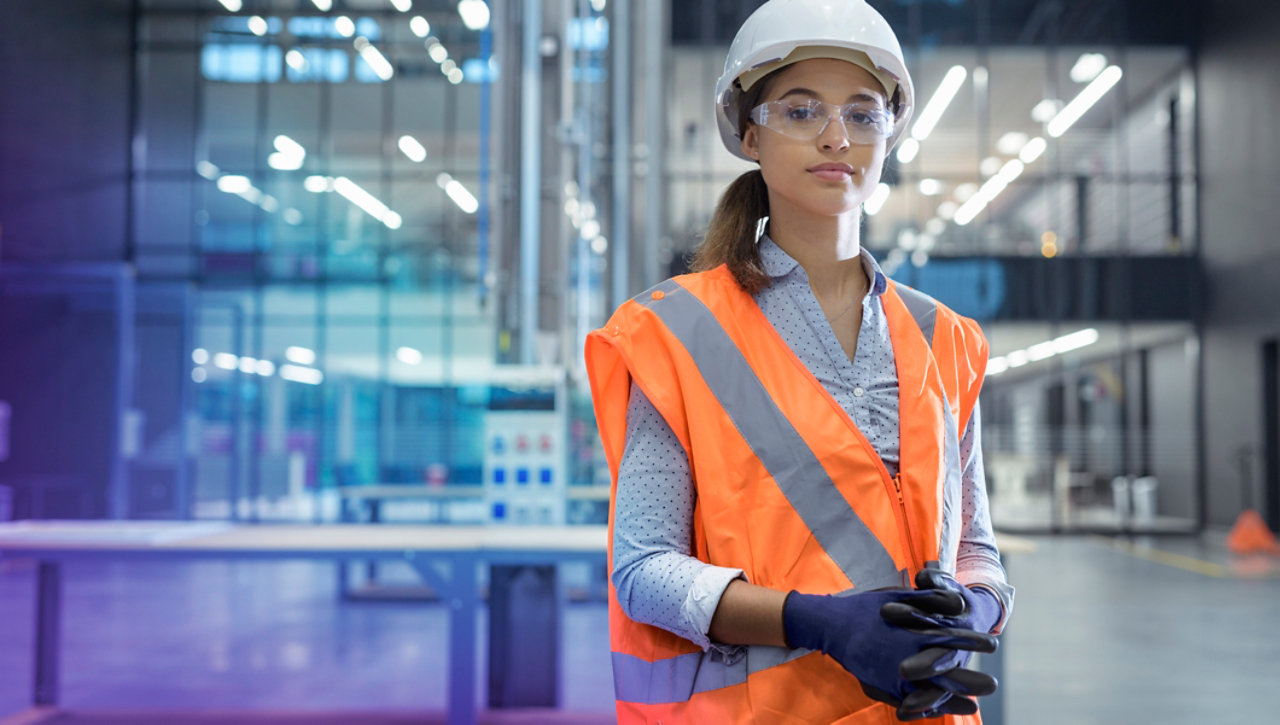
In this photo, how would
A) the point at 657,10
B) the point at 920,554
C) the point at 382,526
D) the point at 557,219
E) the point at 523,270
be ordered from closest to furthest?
1. the point at 920,554
2. the point at 382,526
3. the point at 523,270
4. the point at 557,219
5. the point at 657,10

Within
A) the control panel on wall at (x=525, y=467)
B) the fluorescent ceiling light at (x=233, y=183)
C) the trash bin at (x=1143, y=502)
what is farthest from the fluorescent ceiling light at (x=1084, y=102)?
the fluorescent ceiling light at (x=233, y=183)

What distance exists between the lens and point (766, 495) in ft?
3.23

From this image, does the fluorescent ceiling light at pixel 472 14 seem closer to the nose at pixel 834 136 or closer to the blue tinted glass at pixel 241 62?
the blue tinted glass at pixel 241 62

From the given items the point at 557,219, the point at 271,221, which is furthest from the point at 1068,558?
the point at 271,221

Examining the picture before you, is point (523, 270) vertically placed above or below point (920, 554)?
above

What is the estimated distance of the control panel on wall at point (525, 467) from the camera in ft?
16.1

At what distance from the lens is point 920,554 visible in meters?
1.00

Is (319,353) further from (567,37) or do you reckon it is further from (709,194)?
(567,37)

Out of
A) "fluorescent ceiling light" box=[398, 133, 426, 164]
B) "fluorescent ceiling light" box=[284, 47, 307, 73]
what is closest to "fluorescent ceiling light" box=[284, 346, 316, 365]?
"fluorescent ceiling light" box=[398, 133, 426, 164]

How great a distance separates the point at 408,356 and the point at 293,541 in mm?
11406

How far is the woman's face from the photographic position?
1.07 metres

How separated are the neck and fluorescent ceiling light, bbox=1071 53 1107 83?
50.6 feet

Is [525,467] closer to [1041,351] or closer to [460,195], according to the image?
[460,195]

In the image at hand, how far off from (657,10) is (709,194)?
6.67m
